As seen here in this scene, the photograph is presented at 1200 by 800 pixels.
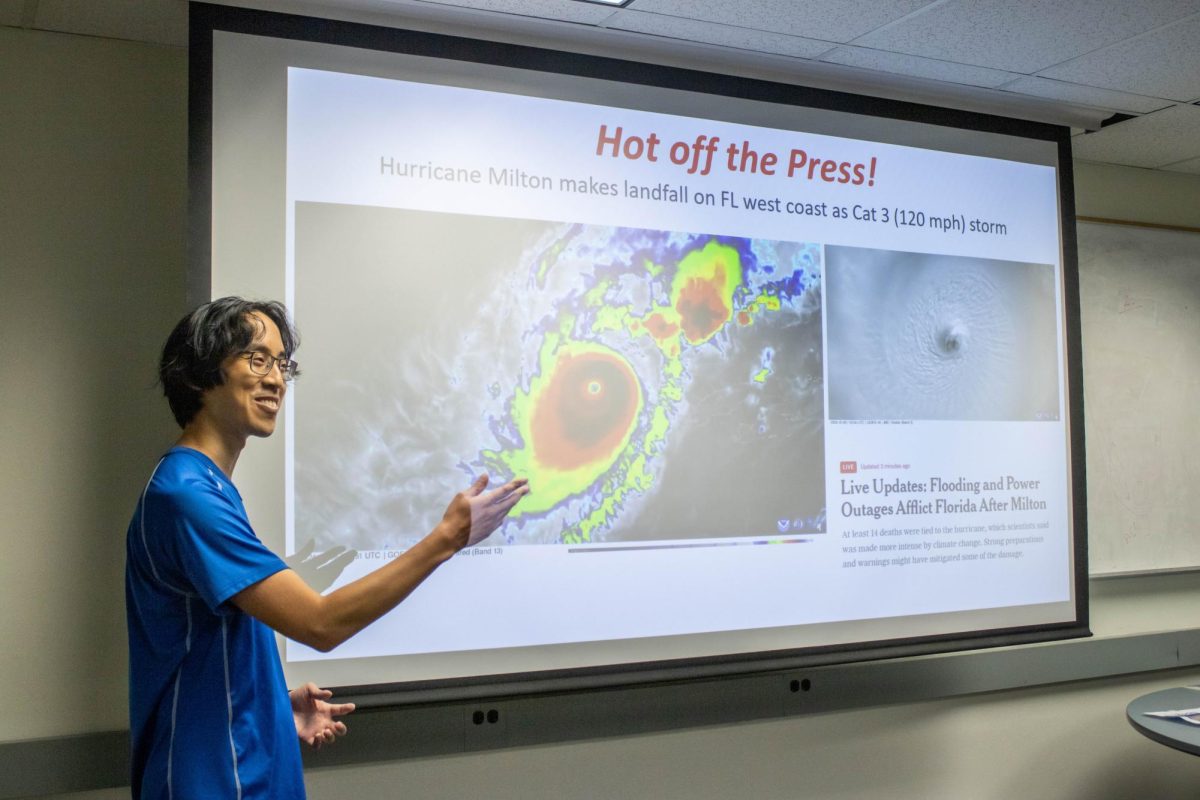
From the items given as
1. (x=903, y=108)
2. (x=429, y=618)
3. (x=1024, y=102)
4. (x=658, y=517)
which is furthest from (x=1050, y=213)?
(x=429, y=618)

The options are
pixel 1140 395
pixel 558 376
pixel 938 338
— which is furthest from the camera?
pixel 1140 395

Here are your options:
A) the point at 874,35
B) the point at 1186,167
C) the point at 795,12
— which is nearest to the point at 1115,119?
the point at 1186,167

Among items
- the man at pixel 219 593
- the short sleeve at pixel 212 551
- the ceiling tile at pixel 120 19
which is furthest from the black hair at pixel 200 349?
the ceiling tile at pixel 120 19

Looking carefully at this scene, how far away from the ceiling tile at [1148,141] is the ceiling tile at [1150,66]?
173 mm

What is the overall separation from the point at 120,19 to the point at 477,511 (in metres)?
1.63

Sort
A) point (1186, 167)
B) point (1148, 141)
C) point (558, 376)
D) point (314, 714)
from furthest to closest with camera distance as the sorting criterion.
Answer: point (1186, 167) → point (1148, 141) → point (558, 376) → point (314, 714)

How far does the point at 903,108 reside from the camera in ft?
9.21

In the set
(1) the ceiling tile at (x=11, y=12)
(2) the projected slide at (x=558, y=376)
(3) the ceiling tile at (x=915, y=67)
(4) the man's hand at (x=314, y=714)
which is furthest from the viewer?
(3) the ceiling tile at (x=915, y=67)

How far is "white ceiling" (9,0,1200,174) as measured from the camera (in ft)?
7.34

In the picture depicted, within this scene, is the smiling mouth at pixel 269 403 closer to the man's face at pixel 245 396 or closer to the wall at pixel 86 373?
the man's face at pixel 245 396

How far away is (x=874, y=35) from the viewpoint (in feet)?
8.06

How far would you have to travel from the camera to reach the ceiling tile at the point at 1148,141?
306 cm

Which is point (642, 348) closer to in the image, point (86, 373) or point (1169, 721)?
point (86, 373)

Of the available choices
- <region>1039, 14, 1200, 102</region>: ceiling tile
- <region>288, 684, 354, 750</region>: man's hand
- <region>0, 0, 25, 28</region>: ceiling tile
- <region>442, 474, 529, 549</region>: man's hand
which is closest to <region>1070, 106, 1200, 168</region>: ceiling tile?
<region>1039, 14, 1200, 102</region>: ceiling tile
